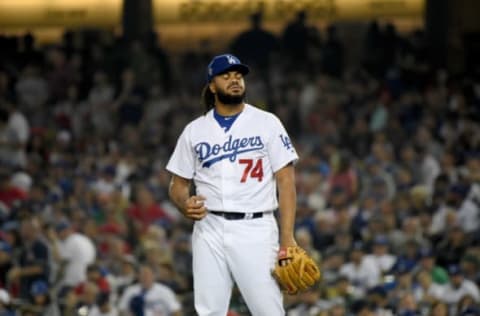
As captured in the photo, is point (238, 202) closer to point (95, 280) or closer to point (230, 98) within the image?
point (230, 98)

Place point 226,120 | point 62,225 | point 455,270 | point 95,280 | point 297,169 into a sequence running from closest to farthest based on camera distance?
point 226,120 → point 95,280 → point 455,270 → point 62,225 → point 297,169

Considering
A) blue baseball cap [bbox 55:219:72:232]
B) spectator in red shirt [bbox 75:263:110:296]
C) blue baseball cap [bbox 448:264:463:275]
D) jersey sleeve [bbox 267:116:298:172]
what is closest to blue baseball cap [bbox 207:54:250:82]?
jersey sleeve [bbox 267:116:298:172]

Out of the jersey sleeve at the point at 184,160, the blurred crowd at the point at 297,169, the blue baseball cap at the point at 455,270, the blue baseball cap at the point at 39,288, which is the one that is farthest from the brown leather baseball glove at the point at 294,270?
the blue baseball cap at the point at 455,270

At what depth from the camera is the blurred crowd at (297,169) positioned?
13.1 metres

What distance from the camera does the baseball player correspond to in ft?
24.2

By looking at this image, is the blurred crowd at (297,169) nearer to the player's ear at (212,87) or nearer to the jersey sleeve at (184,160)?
the jersey sleeve at (184,160)

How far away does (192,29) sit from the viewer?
20.9 metres

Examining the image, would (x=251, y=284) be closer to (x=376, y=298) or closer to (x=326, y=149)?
(x=376, y=298)

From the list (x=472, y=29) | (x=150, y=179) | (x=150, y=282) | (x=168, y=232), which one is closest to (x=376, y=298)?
(x=150, y=282)

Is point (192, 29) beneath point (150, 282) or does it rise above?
above

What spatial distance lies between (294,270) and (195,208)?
550 millimetres

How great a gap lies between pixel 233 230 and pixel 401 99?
11.5m

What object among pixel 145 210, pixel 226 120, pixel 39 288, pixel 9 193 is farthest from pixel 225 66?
pixel 9 193

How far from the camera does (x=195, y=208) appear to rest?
743cm
